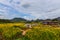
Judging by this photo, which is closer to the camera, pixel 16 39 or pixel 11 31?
pixel 16 39

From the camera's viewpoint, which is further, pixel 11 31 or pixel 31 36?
pixel 11 31

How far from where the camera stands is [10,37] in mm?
24109

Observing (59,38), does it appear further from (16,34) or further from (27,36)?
(16,34)

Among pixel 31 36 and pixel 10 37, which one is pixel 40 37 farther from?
pixel 10 37

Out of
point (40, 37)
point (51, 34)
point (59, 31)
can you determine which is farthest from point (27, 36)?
point (59, 31)

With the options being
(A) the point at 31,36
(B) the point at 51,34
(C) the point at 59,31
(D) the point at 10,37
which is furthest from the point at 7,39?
(C) the point at 59,31

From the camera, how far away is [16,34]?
83.1ft

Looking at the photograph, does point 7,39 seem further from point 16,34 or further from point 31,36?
point 31,36

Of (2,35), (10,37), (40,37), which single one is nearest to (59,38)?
(40,37)

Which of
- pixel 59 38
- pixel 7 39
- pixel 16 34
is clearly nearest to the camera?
pixel 59 38

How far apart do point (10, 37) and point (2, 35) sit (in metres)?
1.78

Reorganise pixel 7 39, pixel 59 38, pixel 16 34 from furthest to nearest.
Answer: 1. pixel 16 34
2. pixel 7 39
3. pixel 59 38

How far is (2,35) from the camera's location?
2495 cm

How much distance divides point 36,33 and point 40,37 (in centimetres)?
137
